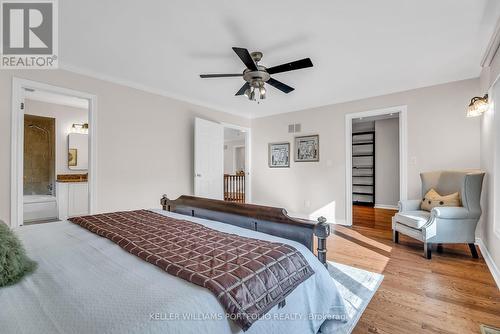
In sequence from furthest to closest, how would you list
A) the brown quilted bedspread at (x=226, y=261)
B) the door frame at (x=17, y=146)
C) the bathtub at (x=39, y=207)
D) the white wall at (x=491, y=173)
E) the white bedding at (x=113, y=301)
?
the bathtub at (x=39, y=207) < the door frame at (x=17, y=146) < the white wall at (x=491, y=173) < the brown quilted bedspread at (x=226, y=261) < the white bedding at (x=113, y=301)

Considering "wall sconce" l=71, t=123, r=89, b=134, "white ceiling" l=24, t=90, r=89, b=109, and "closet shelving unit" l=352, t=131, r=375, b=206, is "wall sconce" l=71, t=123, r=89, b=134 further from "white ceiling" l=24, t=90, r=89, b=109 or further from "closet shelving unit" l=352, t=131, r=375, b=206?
"closet shelving unit" l=352, t=131, r=375, b=206

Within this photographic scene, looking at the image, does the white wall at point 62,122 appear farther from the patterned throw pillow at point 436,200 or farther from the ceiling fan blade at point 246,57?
the patterned throw pillow at point 436,200

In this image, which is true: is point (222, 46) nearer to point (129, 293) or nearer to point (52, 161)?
point (129, 293)

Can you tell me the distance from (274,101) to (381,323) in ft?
12.5

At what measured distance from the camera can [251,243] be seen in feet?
4.57

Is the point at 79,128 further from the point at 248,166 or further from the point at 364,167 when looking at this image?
the point at 364,167

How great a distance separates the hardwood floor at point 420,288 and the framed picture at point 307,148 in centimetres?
187

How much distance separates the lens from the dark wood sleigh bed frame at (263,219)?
4.98 ft

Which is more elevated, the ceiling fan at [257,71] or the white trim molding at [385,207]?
the ceiling fan at [257,71]

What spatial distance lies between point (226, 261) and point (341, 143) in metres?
3.95

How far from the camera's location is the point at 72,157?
17.1ft

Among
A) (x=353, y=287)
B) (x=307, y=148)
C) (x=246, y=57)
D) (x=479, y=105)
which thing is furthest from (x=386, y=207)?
(x=246, y=57)

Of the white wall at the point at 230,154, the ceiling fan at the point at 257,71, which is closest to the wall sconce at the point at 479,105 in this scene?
the ceiling fan at the point at 257,71

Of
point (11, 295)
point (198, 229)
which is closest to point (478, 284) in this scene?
point (198, 229)
